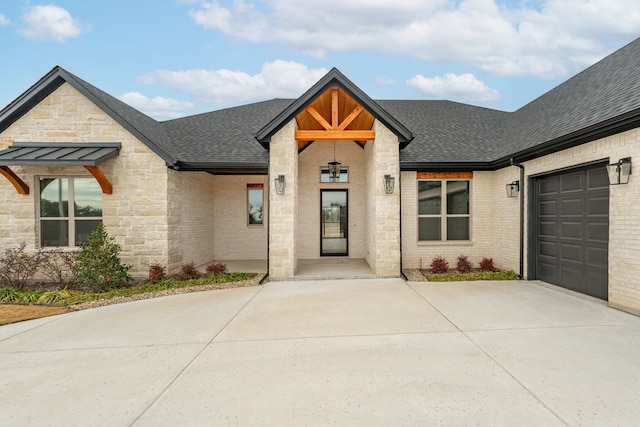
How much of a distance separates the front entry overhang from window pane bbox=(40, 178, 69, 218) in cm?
41

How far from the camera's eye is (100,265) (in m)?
7.37

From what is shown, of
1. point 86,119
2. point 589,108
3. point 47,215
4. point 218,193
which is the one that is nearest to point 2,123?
point 86,119

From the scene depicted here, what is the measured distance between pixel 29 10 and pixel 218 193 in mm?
12731

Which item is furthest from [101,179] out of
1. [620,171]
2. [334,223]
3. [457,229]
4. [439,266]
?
[620,171]

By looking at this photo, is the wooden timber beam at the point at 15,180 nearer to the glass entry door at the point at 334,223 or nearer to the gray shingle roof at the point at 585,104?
the glass entry door at the point at 334,223

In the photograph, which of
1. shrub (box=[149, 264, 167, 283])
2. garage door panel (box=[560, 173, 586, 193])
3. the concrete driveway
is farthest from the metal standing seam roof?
garage door panel (box=[560, 173, 586, 193])

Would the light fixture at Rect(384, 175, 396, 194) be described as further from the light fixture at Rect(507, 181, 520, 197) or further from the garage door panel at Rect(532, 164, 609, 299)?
the garage door panel at Rect(532, 164, 609, 299)

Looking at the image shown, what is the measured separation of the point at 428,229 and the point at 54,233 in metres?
11.2

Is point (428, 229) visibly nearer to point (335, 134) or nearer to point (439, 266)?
point (439, 266)

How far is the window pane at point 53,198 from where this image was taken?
8.36 m

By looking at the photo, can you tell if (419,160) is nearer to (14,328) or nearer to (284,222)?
(284,222)

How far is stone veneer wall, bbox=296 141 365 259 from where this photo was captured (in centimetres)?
1152

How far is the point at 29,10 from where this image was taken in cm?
1361

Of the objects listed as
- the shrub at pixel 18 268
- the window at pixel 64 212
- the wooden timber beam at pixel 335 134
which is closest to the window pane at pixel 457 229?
the wooden timber beam at pixel 335 134
